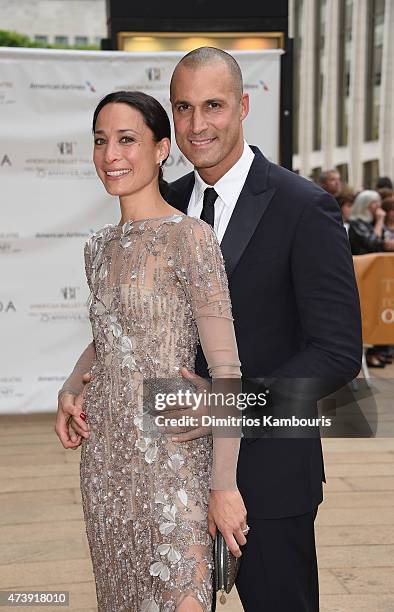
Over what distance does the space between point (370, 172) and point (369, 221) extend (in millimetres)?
34168

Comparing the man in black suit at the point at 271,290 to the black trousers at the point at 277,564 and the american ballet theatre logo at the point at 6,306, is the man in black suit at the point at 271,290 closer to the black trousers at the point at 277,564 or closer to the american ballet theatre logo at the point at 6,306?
the black trousers at the point at 277,564

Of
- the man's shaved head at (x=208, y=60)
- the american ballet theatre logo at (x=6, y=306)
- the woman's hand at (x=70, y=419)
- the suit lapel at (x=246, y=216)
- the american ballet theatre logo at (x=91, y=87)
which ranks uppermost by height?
the man's shaved head at (x=208, y=60)

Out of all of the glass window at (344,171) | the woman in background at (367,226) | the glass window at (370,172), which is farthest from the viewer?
the glass window at (344,171)

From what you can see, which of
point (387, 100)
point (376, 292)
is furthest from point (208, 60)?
point (387, 100)

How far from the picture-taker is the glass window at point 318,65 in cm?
4956

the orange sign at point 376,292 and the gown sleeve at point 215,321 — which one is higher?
the gown sleeve at point 215,321

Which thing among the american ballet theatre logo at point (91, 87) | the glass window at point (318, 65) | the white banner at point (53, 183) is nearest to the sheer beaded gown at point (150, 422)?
the white banner at point (53, 183)

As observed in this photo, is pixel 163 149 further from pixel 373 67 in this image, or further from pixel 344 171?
pixel 344 171

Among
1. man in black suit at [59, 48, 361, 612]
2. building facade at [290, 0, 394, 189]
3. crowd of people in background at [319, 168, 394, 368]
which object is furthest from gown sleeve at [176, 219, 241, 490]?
building facade at [290, 0, 394, 189]

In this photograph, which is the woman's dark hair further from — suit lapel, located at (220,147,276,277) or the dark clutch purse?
the dark clutch purse

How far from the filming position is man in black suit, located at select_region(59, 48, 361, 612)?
213 cm

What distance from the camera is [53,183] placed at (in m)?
6.57

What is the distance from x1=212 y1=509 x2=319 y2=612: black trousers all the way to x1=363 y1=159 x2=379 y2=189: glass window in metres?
39.6

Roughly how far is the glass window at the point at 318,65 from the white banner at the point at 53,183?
4435 centimetres
